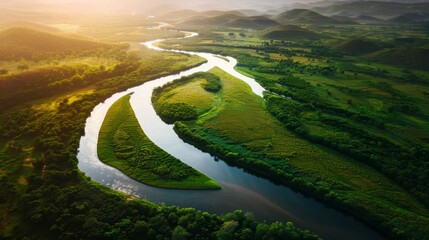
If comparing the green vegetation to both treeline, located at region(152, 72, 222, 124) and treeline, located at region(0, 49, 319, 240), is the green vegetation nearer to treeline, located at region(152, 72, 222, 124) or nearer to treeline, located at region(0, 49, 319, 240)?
treeline, located at region(0, 49, 319, 240)

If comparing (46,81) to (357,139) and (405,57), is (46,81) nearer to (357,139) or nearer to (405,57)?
(357,139)

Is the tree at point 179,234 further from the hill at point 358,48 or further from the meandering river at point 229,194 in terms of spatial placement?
the hill at point 358,48

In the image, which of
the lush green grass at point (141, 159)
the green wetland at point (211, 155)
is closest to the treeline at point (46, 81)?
the green wetland at point (211, 155)

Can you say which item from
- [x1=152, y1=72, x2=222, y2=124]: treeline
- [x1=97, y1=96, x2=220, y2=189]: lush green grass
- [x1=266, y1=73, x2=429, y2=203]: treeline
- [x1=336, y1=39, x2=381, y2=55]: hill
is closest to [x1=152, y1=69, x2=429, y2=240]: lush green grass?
[x1=266, y1=73, x2=429, y2=203]: treeline

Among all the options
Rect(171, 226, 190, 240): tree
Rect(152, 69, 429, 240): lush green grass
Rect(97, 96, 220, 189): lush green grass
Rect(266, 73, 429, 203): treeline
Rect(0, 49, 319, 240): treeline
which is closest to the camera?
Rect(171, 226, 190, 240): tree

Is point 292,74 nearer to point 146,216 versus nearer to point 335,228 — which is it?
point 335,228

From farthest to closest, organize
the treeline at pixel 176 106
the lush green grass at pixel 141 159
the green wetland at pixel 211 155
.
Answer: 1. the treeline at pixel 176 106
2. the lush green grass at pixel 141 159
3. the green wetland at pixel 211 155
